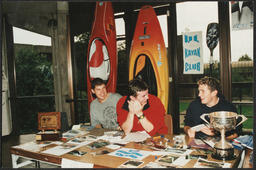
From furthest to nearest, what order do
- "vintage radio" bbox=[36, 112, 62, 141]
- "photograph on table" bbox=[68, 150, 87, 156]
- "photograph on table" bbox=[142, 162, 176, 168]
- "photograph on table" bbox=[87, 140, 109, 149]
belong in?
"vintage radio" bbox=[36, 112, 62, 141] < "photograph on table" bbox=[87, 140, 109, 149] < "photograph on table" bbox=[68, 150, 87, 156] < "photograph on table" bbox=[142, 162, 176, 168]

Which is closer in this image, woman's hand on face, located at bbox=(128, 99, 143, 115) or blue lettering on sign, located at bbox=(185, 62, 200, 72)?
woman's hand on face, located at bbox=(128, 99, 143, 115)

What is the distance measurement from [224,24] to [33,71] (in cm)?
374

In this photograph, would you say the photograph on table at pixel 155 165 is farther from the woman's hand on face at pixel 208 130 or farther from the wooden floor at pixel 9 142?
the wooden floor at pixel 9 142

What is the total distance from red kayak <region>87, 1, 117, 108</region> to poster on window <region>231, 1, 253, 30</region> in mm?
1730

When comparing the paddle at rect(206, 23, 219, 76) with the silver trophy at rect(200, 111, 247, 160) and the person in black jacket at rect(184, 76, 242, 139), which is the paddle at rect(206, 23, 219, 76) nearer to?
the person in black jacket at rect(184, 76, 242, 139)

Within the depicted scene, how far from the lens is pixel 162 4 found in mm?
3561

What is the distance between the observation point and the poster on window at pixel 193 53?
131 inches

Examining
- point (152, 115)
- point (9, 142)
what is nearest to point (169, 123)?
point (152, 115)

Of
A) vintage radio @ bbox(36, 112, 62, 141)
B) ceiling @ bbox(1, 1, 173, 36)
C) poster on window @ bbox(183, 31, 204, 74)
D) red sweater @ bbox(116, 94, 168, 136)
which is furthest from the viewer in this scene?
ceiling @ bbox(1, 1, 173, 36)

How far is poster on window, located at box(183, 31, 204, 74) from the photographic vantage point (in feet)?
10.9

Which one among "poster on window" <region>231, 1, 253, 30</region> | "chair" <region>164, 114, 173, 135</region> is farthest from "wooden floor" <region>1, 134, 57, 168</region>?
"poster on window" <region>231, 1, 253, 30</region>

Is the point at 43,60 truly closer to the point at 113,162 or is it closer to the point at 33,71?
the point at 33,71

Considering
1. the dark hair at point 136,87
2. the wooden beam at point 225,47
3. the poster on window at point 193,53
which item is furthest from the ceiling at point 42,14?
the dark hair at point 136,87

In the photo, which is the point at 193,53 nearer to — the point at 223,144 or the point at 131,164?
the point at 223,144
